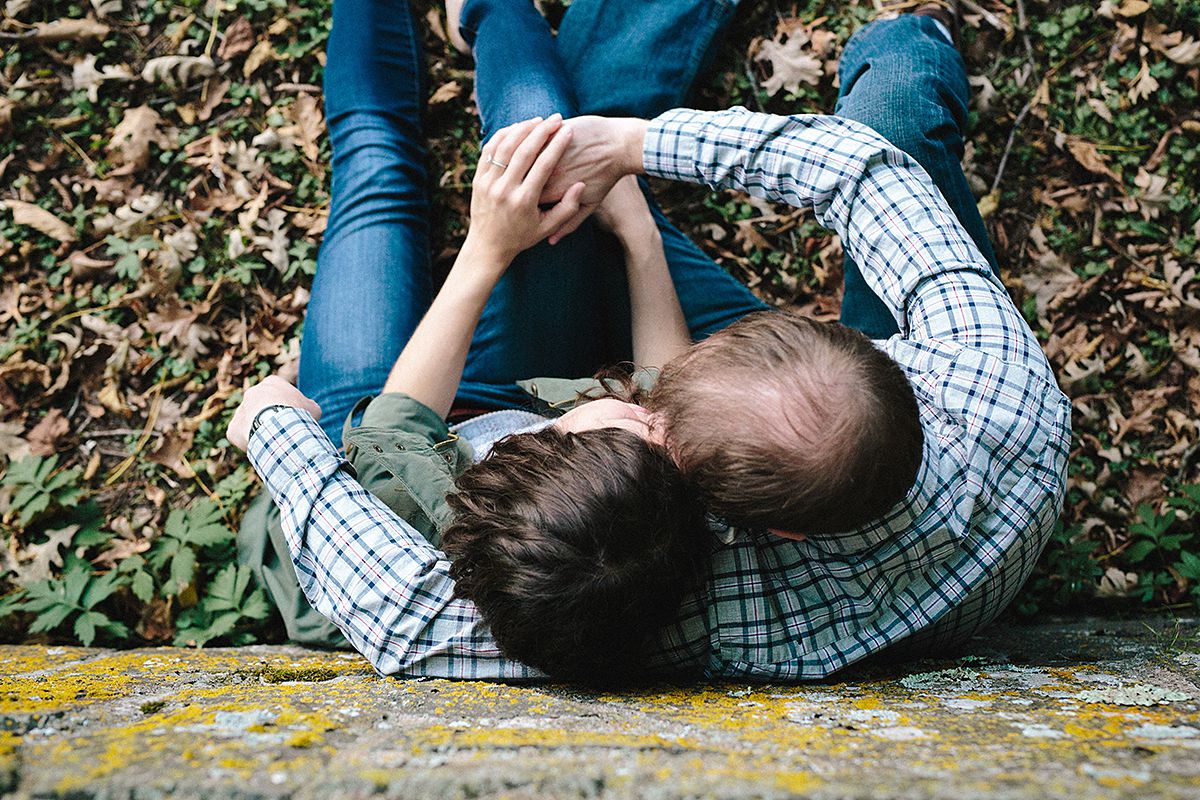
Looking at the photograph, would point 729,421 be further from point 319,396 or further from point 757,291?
point 757,291

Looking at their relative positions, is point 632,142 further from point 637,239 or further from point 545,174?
point 637,239

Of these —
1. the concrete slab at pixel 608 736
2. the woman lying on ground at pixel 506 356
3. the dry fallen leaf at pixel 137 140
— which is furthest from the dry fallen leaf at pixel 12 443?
the concrete slab at pixel 608 736

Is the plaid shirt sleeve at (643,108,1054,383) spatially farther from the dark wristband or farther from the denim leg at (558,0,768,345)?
the dark wristband

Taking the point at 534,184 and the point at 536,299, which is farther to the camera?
the point at 536,299

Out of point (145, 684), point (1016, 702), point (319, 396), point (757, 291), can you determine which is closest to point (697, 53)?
point (757, 291)

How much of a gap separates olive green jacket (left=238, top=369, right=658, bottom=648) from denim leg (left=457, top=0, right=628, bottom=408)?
0.16 metres

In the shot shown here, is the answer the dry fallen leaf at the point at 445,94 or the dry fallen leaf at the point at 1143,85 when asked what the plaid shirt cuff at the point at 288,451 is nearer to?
the dry fallen leaf at the point at 445,94

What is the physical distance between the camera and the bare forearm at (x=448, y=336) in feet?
8.36

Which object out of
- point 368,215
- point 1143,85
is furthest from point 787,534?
point 1143,85

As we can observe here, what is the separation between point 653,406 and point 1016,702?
913 millimetres

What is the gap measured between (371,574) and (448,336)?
87 centimetres

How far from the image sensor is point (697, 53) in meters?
3.32

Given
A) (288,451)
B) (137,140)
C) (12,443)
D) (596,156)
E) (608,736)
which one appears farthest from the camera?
(137,140)

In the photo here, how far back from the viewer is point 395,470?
2229 mm
